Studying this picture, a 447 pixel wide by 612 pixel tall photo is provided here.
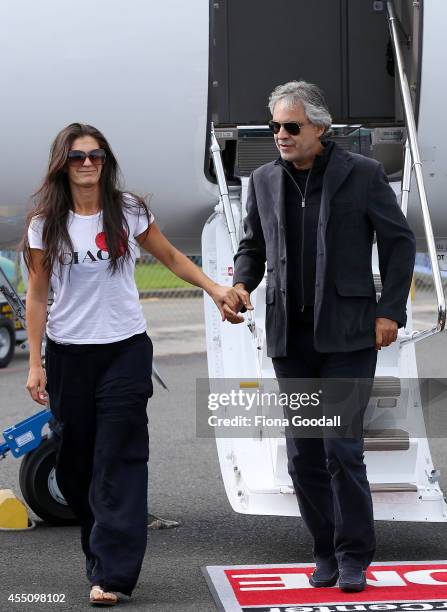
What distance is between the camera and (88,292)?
425 cm

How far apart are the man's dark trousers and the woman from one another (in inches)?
20.8

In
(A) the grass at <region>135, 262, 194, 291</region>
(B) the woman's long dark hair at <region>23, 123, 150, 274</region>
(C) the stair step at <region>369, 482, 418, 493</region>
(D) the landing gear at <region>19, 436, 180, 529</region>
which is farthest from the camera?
(A) the grass at <region>135, 262, 194, 291</region>

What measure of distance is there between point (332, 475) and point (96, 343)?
3.00 feet

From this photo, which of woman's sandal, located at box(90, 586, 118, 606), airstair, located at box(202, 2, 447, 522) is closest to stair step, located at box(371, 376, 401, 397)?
airstair, located at box(202, 2, 447, 522)

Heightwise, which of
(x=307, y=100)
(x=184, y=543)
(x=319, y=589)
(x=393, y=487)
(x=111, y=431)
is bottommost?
Answer: (x=184, y=543)

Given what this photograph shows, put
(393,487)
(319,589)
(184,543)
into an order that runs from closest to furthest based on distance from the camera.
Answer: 1. (319,589)
2. (393,487)
3. (184,543)

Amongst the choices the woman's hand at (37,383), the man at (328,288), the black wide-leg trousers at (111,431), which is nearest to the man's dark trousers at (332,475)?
the man at (328,288)

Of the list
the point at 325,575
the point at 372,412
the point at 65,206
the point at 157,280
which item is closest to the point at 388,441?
the point at 372,412

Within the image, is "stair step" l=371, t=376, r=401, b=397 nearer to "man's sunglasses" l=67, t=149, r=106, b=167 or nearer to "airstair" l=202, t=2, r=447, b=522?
"airstair" l=202, t=2, r=447, b=522

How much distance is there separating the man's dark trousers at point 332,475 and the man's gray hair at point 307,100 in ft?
2.30

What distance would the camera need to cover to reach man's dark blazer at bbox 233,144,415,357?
167 inches

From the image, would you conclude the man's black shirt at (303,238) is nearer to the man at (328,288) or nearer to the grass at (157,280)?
the man at (328,288)

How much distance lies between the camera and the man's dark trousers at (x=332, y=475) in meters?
4.26

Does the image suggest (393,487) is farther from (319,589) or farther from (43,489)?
(43,489)
